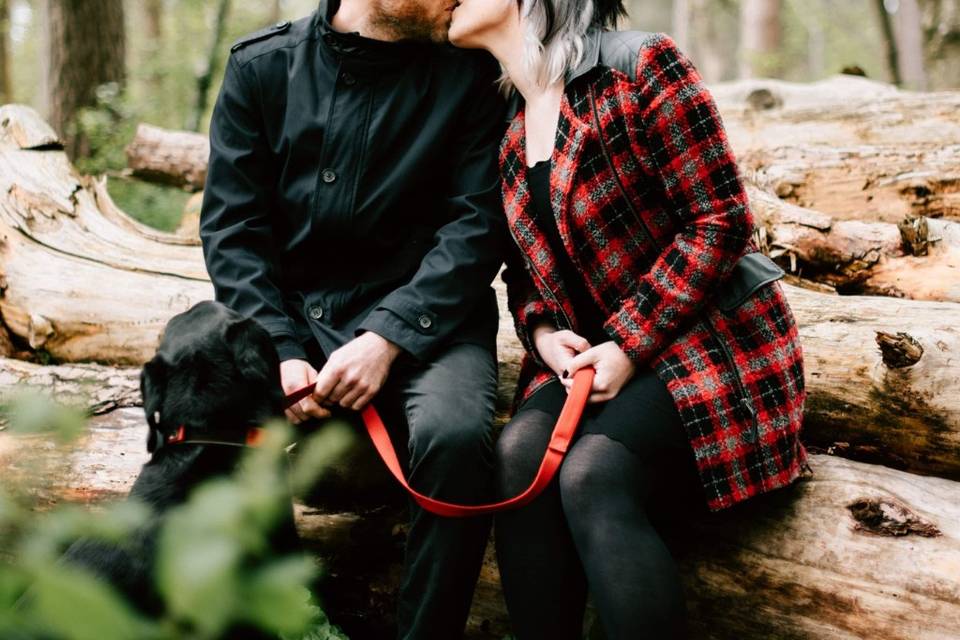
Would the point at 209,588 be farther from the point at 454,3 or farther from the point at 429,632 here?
the point at 454,3

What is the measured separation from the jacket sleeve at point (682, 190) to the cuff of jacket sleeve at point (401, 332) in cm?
64

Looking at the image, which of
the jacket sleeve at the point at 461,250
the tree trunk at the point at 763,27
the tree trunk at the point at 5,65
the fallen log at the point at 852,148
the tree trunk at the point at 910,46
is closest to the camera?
the jacket sleeve at the point at 461,250

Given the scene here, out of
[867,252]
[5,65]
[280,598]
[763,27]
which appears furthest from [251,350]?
[5,65]

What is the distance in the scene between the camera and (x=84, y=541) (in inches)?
81.4

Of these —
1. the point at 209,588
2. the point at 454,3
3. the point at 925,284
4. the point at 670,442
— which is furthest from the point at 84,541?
the point at 925,284

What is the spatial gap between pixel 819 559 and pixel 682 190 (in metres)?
1.13

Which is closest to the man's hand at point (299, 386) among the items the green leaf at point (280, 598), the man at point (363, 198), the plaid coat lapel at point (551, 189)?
the man at point (363, 198)

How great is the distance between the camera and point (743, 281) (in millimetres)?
2406

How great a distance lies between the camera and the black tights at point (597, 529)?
6.62ft

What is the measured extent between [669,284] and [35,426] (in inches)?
73.6

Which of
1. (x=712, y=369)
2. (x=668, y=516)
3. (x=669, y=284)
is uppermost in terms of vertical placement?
(x=669, y=284)

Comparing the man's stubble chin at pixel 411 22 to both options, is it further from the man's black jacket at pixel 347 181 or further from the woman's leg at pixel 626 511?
the woman's leg at pixel 626 511

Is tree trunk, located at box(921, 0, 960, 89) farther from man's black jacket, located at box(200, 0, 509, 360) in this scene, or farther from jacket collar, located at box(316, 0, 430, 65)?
jacket collar, located at box(316, 0, 430, 65)

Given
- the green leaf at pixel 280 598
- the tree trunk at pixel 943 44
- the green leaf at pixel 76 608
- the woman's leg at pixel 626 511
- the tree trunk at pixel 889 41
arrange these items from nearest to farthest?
the green leaf at pixel 76 608 < the green leaf at pixel 280 598 < the woman's leg at pixel 626 511 < the tree trunk at pixel 943 44 < the tree trunk at pixel 889 41
